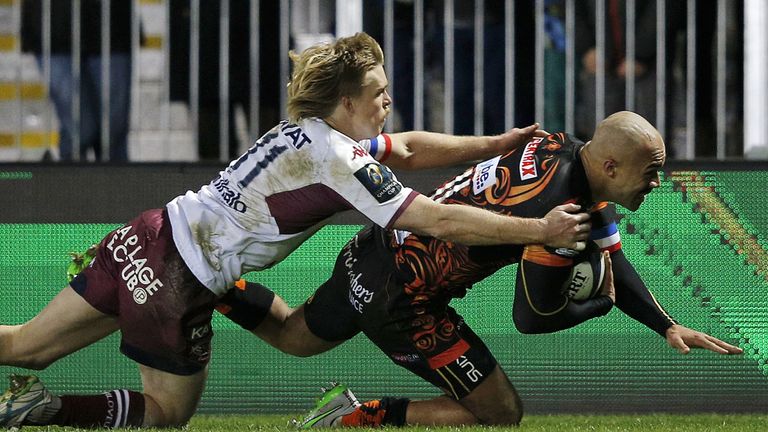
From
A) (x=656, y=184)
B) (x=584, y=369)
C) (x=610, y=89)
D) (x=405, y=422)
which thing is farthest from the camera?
(x=610, y=89)

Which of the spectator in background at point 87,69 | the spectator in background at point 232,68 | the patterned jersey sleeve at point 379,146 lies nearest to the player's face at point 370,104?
the patterned jersey sleeve at point 379,146

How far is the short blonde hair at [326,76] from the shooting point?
545 cm

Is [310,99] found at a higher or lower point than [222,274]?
higher

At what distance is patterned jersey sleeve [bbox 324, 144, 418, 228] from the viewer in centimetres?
524

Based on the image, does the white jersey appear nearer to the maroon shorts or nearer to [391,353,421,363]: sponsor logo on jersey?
the maroon shorts

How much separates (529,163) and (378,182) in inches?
22.5

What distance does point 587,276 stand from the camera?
5.50m

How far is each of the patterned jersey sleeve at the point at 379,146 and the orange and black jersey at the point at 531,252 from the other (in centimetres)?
31

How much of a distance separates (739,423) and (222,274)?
2356mm

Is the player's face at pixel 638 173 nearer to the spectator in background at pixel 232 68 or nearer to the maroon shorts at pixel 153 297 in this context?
the maroon shorts at pixel 153 297

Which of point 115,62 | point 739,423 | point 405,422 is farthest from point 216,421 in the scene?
point 115,62

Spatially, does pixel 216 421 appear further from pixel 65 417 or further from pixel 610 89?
pixel 610 89

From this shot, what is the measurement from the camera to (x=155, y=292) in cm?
555

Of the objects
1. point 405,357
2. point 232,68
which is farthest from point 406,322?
point 232,68
